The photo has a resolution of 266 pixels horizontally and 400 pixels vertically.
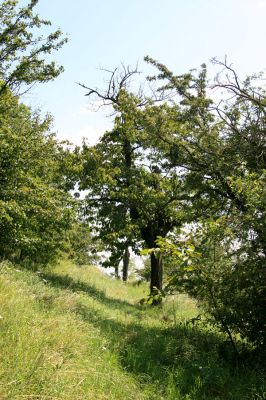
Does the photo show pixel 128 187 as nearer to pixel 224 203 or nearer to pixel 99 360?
pixel 224 203

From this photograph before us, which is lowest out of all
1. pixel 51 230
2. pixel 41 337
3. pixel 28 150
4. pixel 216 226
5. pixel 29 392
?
pixel 29 392

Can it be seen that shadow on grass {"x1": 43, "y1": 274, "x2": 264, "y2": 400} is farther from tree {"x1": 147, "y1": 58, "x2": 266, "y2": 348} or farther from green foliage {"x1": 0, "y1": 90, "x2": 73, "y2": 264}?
green foliage {"x1": 0, "y1": 90, "x2": 73, "y2": 264}

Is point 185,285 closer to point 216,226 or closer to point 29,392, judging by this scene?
point 216,226

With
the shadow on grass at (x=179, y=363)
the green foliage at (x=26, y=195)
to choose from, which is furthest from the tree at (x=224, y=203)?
the green foliage at (x=26, y=195)

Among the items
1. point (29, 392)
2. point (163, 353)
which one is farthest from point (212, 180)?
point (29, 392)

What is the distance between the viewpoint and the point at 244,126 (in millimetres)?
10906

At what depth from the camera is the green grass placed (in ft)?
14.6

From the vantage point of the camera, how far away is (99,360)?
248 inches

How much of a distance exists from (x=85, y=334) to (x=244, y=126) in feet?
23.7

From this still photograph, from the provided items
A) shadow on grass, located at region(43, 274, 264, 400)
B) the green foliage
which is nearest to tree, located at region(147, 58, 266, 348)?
shadow on grass, located at region(43, 274, 264, 400)

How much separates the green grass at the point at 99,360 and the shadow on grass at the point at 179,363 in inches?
0.6

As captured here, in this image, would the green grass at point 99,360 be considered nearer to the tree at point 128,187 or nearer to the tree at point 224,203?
the tree at point 224,203

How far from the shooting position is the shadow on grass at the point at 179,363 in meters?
6.32

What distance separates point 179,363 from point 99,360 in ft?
6.55
